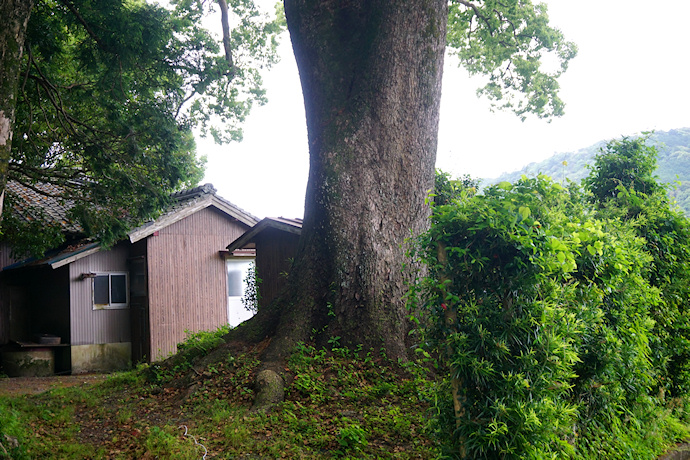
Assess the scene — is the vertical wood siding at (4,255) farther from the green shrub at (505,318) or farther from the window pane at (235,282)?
the green shrub at (505,318)

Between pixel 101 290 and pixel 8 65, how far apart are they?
37.9 ft

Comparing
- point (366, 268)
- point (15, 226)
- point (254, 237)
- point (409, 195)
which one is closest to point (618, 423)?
point (366, 268)

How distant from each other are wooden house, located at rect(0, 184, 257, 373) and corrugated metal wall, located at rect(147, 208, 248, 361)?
0.03 m

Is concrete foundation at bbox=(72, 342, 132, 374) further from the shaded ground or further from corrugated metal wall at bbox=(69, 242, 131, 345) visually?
the shaded ground

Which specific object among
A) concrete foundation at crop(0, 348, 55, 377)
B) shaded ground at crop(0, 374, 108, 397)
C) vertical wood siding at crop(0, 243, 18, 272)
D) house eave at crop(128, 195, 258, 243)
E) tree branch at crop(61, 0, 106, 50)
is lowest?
shaded ground at crop(0, 374, 108, 397)

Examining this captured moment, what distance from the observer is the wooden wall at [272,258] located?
12656mm

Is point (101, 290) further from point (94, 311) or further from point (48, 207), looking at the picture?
point (48, 207)

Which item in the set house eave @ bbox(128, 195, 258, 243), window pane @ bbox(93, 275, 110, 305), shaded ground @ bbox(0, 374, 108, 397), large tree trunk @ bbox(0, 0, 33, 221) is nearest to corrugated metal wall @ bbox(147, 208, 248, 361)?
house eave @ bbox(128, 195, 258, 243)

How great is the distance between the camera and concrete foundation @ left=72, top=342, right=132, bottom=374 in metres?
15.0

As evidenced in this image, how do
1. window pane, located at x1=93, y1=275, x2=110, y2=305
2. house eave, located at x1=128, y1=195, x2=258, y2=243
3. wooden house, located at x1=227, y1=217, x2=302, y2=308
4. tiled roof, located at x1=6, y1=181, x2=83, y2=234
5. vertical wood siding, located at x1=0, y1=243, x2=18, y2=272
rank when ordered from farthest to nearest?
vertical wood siding, located at x1=0, y1=243, x2=18, y2=272 → window pane, located at x1=93, y1=275, x2=110, y2=305 → tiled roof, located at x1=6, y1=181, x2=83, y2=234 → house eave, located at x1=128, y1=195, x2=258, y2=243 → wooden house, located at x1=227, y1=217, x2=302, y2=308

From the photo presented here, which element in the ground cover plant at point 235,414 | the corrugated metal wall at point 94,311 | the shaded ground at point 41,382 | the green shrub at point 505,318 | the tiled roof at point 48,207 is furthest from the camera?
the tiled roof at point 48,207

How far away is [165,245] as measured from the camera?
1594 centimetres

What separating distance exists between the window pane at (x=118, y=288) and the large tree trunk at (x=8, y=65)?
11.3 m

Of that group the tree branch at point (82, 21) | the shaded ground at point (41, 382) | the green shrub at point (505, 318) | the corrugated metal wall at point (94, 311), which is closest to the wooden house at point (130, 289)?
the corrugated metal wall at point (94, 311)
